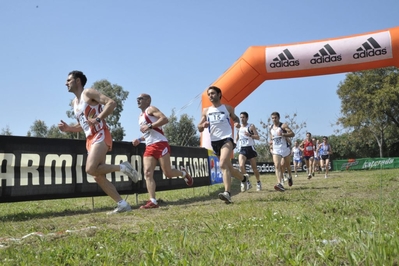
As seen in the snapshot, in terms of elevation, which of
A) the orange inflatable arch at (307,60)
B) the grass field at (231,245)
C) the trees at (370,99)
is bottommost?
the grass field at (231,245)

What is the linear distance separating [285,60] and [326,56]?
57.3 inches

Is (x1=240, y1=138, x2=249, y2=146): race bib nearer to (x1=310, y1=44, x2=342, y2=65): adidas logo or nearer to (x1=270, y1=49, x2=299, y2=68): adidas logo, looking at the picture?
(x1=270, y1=49, x2=299, y2=68): adidas logo

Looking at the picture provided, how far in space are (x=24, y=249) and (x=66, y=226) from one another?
168 centimetres

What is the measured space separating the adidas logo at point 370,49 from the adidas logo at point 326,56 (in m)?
0.66

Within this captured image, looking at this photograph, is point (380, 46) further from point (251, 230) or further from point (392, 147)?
point (392, 147)

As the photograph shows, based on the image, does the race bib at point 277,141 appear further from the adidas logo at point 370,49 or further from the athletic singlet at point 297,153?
the athletic singlet at point 297,153

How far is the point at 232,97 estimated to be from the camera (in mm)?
16016

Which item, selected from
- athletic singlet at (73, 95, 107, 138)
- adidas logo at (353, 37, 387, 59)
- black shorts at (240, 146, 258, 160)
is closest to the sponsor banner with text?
adidas logo at (353, 37, 387, 59)

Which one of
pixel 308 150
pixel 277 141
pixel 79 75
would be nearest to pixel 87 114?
pixel 79 75

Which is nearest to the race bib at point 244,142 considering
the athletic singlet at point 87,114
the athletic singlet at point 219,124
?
the athletic singlet at point 219,124

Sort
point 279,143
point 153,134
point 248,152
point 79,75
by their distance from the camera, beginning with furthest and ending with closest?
point 248,152 → point 279,143 → point 153,134 → point 79,75

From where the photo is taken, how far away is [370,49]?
14258mm

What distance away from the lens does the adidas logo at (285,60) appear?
15.1 metres

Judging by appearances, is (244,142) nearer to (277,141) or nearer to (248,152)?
(248,152)
